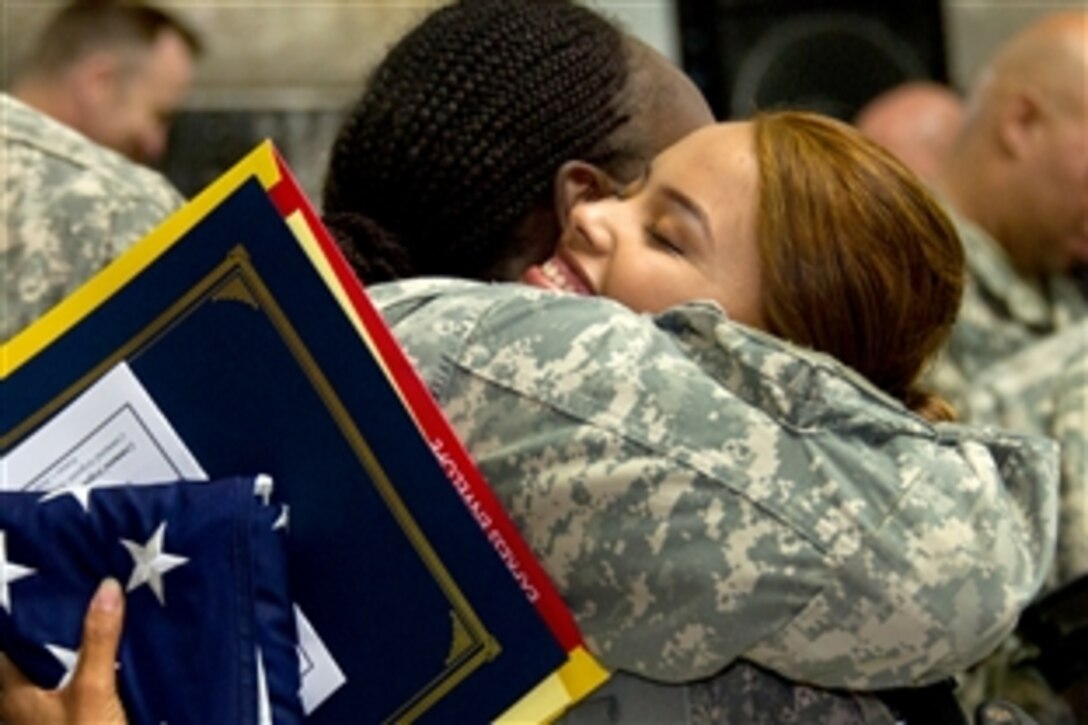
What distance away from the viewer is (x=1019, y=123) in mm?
3045

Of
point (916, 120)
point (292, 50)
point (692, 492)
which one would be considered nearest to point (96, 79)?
point (292, 50)

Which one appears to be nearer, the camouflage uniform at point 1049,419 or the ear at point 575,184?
the ear at point 575,184

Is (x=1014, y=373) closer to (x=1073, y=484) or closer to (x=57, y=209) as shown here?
(x=1073, y=484)

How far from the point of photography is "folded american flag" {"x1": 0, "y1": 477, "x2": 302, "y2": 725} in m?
1.10

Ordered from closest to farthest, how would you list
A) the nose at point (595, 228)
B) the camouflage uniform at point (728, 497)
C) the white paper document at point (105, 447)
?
the camouflage uniform at point (728, 497) → the white paper document at point (105, 447) → the nose at point (595, 228)

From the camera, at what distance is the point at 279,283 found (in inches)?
43.5

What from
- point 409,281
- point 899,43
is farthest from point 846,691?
point 899,43

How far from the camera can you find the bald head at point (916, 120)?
363 cm

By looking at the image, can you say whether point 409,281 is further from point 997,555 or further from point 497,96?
point 997,555

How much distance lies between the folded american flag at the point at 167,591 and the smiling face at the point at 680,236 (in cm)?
28

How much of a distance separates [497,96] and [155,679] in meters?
0.50

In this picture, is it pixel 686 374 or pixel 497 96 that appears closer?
pixel 686 374

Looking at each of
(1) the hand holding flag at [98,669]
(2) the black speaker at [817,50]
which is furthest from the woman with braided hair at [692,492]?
(2) the black speaker at [817,50]

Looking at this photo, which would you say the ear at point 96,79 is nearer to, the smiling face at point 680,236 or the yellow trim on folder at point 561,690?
the smiling face at point 680,236
